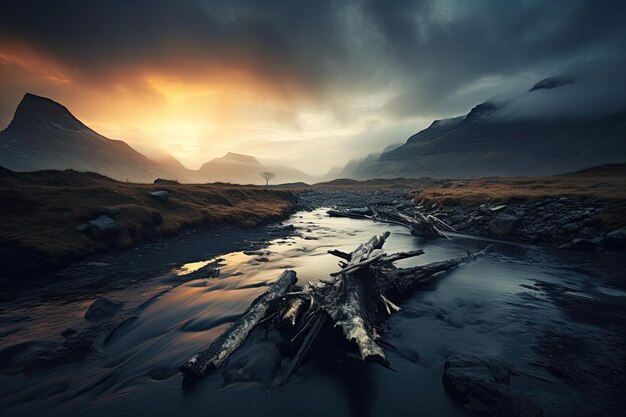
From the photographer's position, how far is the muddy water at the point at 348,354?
17.1 ft

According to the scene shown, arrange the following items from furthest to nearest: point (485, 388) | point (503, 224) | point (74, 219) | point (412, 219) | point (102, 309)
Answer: point (412, 219) → point (503, 224) → point (74, 219) → point (102, 309) → point (485, 388)

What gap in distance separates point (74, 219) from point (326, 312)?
58.3ft

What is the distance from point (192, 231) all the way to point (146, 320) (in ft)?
45.0

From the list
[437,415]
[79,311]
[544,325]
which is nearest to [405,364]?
[437,415]

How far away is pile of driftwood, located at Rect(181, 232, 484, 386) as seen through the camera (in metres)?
5.66

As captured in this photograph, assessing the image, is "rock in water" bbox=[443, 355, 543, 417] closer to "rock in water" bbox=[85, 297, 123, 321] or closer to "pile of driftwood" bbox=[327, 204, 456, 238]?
"rock in water" bbox=[85, 297, 123, 321]

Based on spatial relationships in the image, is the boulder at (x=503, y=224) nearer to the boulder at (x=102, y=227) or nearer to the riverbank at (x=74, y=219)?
the riverbank at (x=74, y=219)

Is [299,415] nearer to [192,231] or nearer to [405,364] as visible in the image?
[405,364]

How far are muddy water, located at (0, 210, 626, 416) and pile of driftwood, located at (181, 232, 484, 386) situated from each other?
0.46 meters

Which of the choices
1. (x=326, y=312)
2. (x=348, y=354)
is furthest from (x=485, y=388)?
(x=326, y=312)

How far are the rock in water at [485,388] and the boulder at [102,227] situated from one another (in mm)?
18841

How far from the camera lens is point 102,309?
8.84 metres

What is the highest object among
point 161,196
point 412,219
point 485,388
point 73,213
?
Answer: point 161,196

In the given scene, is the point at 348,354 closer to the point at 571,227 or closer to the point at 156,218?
the point at 156,218
